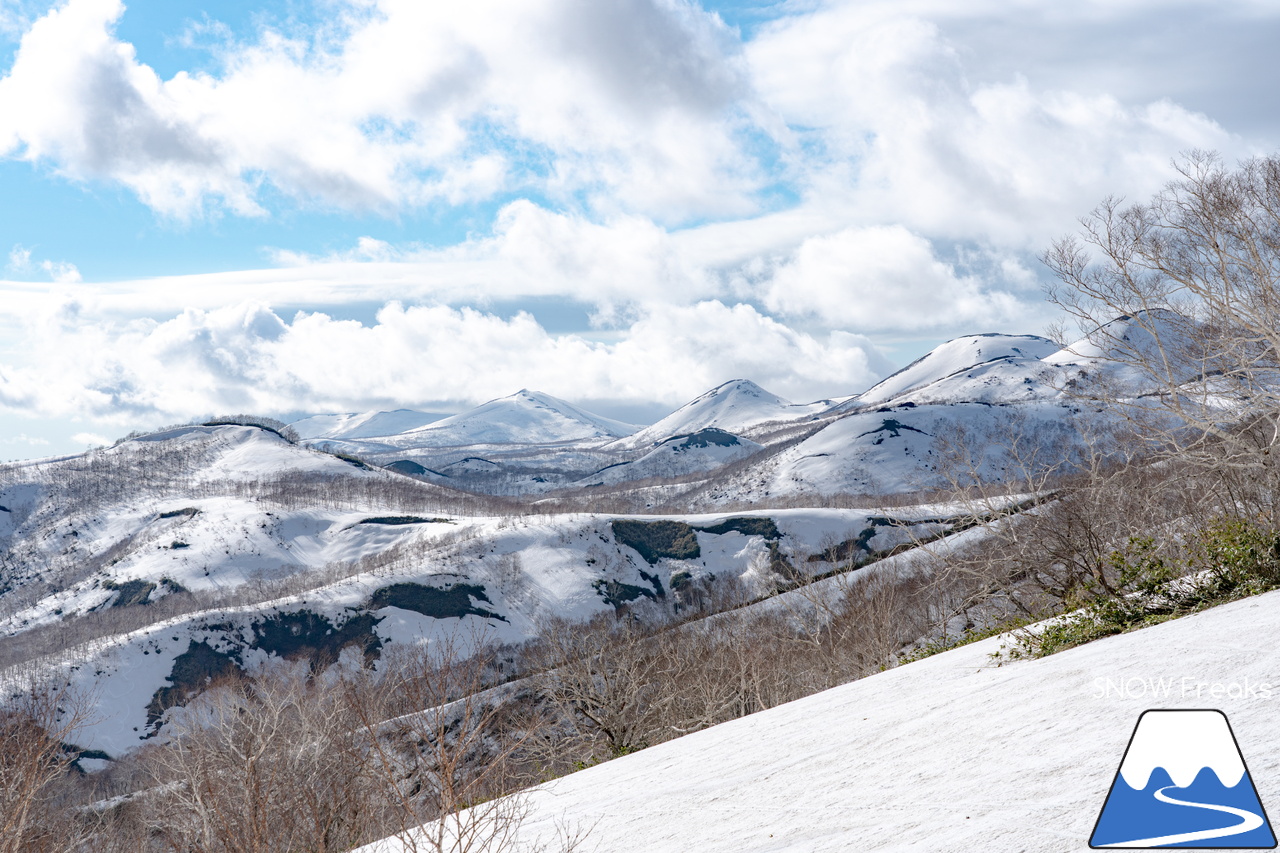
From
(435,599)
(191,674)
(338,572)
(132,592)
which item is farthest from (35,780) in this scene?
(132,592)

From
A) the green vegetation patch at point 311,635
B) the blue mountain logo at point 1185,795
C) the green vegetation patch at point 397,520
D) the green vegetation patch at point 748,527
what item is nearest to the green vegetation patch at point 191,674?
the green vegetation patch at point 311,635

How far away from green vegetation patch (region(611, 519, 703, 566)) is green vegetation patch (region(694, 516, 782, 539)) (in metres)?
4.43

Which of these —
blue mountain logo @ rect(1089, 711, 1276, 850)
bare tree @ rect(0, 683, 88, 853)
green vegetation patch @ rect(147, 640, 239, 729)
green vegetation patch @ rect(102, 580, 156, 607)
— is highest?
blue mountain logo @ rect(1089, 711, 1276, 850)

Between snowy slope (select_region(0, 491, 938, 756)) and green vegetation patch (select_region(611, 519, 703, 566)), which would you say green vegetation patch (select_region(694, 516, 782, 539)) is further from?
green vegetation patch (select_region(611, 519, 703, 566))

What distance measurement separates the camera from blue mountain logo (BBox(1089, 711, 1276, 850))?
464 cm

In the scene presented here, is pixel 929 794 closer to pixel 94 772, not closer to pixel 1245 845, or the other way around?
pixel 1245 845

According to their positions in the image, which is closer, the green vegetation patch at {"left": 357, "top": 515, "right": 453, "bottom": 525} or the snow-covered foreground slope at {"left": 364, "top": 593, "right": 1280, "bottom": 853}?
the snow-covered foreground slope at {"left": 364, "top": 593, "right": 1280, "bottom": 853}

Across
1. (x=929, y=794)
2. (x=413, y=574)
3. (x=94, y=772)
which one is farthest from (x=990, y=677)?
(x=413, y=574)

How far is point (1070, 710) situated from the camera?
7559 mm

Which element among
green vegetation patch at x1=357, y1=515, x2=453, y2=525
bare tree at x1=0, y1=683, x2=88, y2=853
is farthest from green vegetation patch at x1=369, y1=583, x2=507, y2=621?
green vegetation patch at x1=357, y1=515, x2=453, y2=525

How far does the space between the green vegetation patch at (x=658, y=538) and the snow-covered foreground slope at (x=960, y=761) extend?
120 metres

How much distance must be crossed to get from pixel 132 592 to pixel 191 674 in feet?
169

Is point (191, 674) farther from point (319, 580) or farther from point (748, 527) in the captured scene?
point (748, 527)

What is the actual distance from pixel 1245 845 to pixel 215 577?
15797 cm
